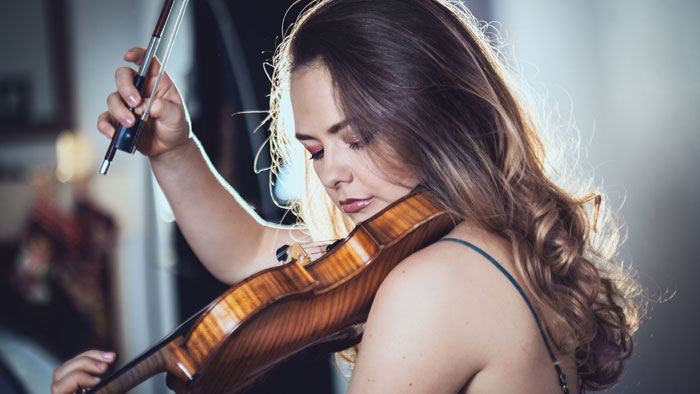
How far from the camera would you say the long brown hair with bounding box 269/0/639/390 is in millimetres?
900

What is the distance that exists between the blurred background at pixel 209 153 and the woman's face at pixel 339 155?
0.89 ft

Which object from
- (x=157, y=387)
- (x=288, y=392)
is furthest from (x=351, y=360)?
(x=157, y=387)

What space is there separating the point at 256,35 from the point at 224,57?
0.13 meters

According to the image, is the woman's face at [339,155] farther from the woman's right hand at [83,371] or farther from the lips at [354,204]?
the woman's right hand at [83,371]

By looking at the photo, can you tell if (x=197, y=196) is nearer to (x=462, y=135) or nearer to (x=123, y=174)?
(x=462, y=135)

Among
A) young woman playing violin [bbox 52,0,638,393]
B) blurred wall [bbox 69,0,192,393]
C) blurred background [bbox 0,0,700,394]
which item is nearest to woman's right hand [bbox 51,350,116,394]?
young woman playing violin [bbox 52,0,638,393]

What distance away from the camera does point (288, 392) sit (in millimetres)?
1772

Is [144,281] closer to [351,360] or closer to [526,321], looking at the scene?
[351,360]

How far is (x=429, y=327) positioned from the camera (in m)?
0.71

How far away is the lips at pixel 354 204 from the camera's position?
0.97 m

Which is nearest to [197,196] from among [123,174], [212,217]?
[212,217]

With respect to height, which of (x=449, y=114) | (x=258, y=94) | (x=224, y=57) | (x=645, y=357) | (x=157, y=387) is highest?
(x=224, y=57)

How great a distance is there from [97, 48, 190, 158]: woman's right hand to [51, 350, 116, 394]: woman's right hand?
0.37 m

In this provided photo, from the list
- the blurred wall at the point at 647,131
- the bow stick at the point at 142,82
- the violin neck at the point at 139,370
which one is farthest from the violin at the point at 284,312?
the blurred wall at the point at 647,131
